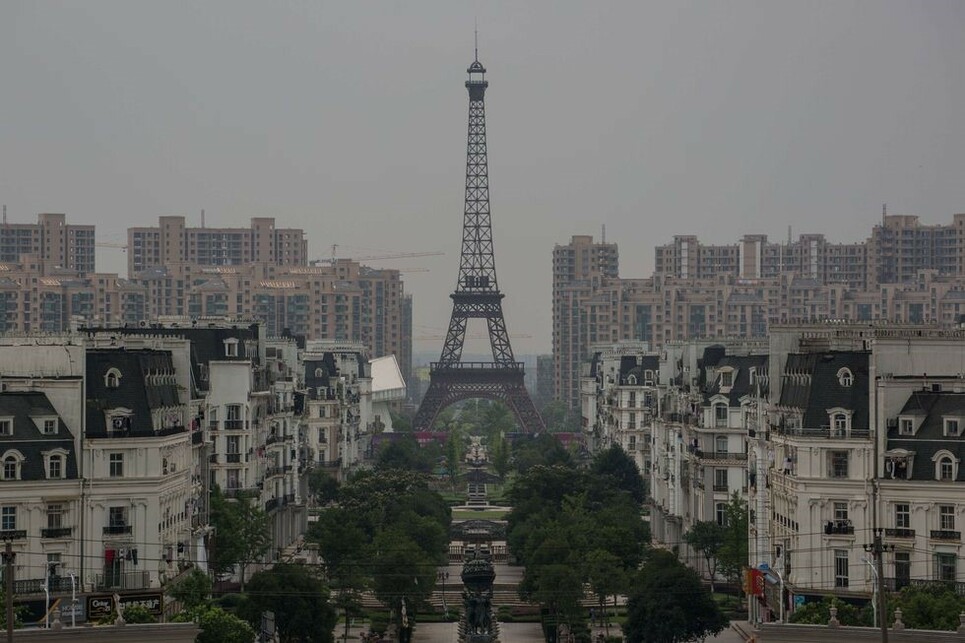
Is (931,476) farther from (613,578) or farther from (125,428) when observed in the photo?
(125,428)

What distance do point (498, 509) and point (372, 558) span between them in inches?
2619

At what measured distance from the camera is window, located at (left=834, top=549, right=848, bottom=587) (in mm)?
84375

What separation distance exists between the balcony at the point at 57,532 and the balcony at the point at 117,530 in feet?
6.35

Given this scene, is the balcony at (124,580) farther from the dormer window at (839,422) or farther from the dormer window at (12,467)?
the dormer window at (839,422)

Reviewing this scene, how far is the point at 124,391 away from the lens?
87688 mm

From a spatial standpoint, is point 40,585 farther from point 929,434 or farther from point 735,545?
point 735,545

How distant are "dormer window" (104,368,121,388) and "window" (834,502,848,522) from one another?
2823 cm

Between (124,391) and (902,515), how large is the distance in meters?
30.3

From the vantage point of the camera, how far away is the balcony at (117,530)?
282 ft

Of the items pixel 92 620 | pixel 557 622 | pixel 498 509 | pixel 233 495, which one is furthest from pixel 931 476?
pixel 498 509

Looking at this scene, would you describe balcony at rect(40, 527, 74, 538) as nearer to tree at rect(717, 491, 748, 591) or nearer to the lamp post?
the lamp post

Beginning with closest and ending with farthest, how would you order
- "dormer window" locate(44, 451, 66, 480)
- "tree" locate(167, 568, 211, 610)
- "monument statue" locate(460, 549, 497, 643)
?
"dormer window" locate(44, 451, 66, 480)
"tree" locate(167, 568, 211, 610)
"monument statue" locate(460, 549, 497, 643)

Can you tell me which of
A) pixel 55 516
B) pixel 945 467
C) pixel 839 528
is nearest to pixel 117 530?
pixel 55 516

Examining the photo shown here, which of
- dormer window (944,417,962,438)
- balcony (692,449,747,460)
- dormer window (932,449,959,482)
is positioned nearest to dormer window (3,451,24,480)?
dormer window (932,449,959,482)
